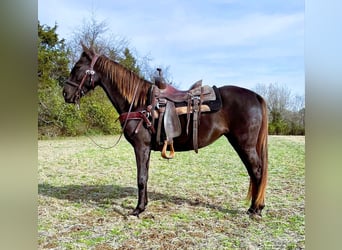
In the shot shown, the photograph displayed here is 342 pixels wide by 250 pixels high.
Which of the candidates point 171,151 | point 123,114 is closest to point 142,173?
point 171,151

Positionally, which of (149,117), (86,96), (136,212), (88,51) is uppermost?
(88,51)

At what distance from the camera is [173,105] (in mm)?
1596

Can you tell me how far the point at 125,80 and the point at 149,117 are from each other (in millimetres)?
217

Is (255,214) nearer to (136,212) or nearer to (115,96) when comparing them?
(136,212)

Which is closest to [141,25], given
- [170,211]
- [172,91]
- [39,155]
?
[172,91]

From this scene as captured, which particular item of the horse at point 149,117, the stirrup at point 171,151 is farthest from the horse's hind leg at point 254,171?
the stirrup at point 171,151

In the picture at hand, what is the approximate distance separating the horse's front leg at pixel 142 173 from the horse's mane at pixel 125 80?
0.23m

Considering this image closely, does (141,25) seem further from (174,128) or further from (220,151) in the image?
(220,151)

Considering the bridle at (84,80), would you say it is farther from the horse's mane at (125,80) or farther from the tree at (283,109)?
the tree at (283,109)

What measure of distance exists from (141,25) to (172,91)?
346mm

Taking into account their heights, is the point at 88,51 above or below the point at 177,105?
above

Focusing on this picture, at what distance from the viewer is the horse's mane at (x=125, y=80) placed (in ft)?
5.32

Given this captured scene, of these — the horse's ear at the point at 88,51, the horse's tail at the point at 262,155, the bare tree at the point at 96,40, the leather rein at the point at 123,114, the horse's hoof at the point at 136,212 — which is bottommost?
the horse's hoof at the point at 136,212
